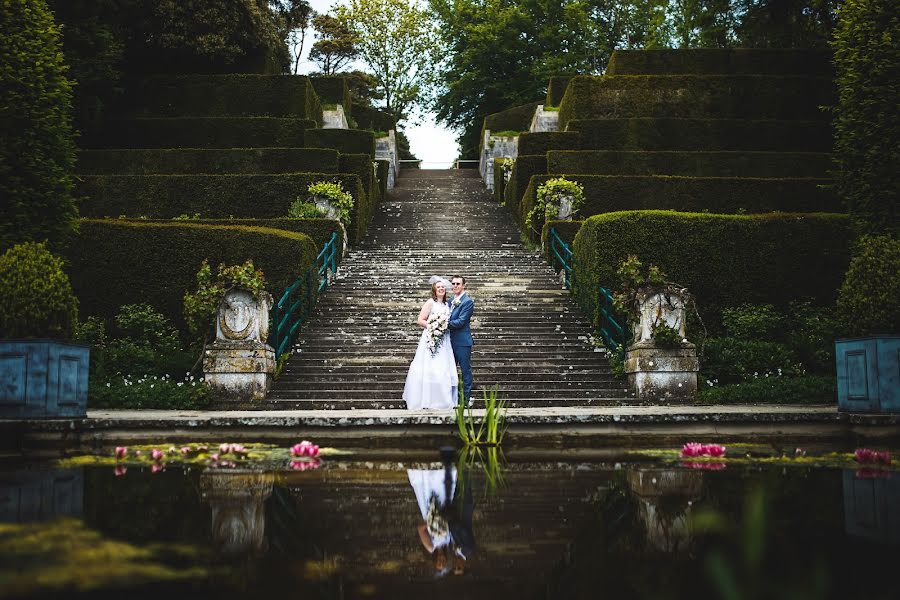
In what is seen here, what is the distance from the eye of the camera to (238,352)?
465 inches

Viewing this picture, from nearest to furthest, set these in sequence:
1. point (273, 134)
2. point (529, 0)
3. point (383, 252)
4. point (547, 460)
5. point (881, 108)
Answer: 1. point (547, 460)
2. point (881, 108)
3. point (383, 252)
4. point (273, 134)
5. point (529, 0)

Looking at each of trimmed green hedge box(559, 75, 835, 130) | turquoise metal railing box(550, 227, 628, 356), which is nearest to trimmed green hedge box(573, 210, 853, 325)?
turquoise metal railing box(550, 227, 628, 356)

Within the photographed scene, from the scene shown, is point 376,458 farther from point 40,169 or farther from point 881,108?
point 881,108

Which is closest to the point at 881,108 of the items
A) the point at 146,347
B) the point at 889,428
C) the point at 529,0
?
the point at 889,428

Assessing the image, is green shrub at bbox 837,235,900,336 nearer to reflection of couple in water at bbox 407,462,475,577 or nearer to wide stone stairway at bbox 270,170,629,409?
wide stone stairway at bbox 270,170,629,409

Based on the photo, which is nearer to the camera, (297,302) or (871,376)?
(871,376)

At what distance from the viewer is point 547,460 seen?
24.9 ft

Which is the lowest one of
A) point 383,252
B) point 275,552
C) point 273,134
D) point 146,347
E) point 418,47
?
point 275,552

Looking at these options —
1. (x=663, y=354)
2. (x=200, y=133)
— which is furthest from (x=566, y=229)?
(x=200, y=133)

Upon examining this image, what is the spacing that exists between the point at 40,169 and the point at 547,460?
9.75m

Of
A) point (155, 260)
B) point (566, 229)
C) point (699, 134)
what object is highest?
point (699, 134)

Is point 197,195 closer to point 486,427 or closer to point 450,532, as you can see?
point 486,427

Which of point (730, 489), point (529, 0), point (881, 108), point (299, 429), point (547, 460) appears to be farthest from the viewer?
point (529, 0)

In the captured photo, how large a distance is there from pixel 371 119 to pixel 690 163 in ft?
66.4
